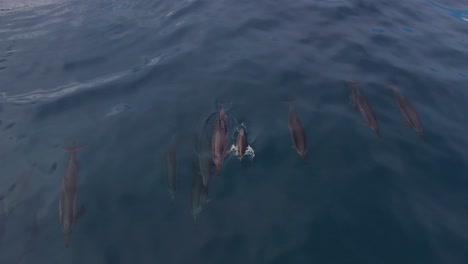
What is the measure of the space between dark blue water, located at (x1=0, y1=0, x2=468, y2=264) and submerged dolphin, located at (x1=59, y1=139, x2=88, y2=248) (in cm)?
22

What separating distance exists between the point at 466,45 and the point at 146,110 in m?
12.7

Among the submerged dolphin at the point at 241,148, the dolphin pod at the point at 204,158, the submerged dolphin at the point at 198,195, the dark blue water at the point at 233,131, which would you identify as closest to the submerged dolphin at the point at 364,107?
the dolphin pod at the point at 204,158

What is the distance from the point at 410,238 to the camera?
736 centimetres

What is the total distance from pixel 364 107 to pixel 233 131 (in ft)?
12.2

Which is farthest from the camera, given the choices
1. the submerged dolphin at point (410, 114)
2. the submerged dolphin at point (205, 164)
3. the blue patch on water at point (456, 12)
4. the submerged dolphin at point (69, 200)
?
the blue patch on water at point (456, 12)

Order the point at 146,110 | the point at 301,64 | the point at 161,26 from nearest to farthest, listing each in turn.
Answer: the point at 146,110 < the point at 301,64 < the point at 161,26

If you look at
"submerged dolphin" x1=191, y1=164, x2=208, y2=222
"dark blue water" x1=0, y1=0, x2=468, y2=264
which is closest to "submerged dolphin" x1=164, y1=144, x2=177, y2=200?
"dark blue water" x1=0, y1=0, x2=468, y2=264

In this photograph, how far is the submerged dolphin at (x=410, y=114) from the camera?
946cm

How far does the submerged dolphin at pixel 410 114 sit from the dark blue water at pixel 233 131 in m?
0.27

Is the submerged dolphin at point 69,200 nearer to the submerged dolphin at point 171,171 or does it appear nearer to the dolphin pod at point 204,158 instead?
the dolphin pod at point 204,158

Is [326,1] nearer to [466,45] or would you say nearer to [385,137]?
[466,45]

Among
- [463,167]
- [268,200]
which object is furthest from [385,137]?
[268,200]

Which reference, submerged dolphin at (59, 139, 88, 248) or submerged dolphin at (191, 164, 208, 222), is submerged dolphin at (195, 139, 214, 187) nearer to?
submerged dolphin at (191, 164, 208, 222)

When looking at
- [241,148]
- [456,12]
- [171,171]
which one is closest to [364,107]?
[241,148]
